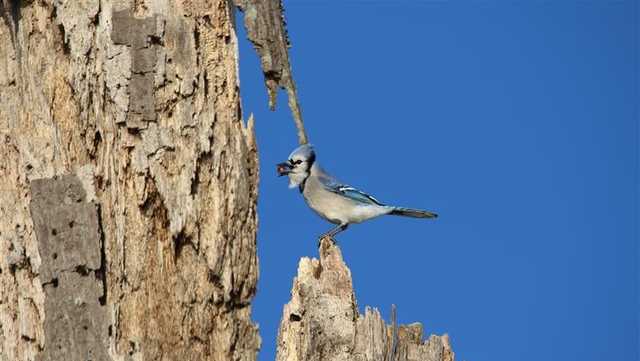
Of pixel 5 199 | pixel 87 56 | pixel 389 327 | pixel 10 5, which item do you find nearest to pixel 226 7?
pixel 87 56

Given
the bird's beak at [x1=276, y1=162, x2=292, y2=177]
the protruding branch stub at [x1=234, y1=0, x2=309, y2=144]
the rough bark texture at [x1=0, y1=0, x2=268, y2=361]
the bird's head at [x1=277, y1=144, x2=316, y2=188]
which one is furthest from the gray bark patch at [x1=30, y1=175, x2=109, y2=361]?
the bird's beak at [x1=276, y1=162, x2=292, y2=177]

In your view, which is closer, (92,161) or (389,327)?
(92,161)

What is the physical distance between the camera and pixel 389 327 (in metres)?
6.11

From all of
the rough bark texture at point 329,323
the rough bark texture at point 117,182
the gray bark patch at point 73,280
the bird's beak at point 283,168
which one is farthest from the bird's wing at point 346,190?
the gray bark patch at point 73,280

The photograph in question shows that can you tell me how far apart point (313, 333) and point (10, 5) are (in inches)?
102

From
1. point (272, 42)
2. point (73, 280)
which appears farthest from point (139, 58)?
point (73, 280)

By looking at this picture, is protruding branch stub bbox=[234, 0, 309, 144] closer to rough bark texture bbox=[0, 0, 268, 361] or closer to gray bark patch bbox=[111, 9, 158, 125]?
rough bark texture bbox=[0, 0, 268, 361]

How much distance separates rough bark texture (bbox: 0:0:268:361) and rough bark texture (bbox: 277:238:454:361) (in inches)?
15.4

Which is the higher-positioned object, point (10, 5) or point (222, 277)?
point (10, 5)

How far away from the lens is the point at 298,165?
22.9ft

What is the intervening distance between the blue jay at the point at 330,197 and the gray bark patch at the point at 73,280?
187 cm

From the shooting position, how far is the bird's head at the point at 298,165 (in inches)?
267

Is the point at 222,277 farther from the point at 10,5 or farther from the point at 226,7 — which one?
the point at 10,5

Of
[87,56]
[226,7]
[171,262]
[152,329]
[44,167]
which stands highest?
[226,7]
